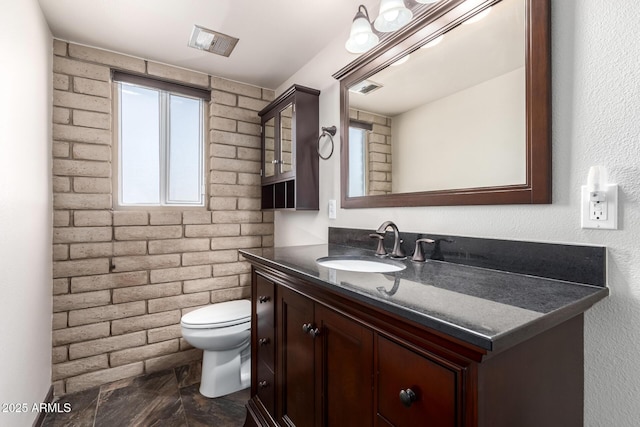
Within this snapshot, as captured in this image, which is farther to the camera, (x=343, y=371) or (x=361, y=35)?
(x=361, y=35)

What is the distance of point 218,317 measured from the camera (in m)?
2.00

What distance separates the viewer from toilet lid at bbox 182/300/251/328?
1914 millimetres

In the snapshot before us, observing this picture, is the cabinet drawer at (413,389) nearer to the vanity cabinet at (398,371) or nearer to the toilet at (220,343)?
the vanity cabinet at (398,371)

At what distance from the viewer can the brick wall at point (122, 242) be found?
200 cm

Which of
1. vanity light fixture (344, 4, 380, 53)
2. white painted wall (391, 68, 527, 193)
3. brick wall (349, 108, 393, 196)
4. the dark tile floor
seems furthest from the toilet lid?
vanity light fixture (344, 4, 380, 53)

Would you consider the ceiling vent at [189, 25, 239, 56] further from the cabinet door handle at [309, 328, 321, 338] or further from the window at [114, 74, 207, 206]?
the cabinet door handle at [309, 328, 321, 338]

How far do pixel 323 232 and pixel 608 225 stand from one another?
A: 150 centimetres

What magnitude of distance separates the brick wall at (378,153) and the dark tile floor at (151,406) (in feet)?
5.13

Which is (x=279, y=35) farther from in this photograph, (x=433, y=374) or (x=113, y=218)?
(x=433, y=374)

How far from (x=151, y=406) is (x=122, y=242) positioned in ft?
3.59

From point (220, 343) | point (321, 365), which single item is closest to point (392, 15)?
point (321, 365)

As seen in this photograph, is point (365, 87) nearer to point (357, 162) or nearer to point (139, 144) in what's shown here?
point (357, 162)

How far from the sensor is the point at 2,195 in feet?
3.92

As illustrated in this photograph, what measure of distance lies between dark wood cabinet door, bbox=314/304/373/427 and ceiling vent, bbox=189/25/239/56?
185cm
